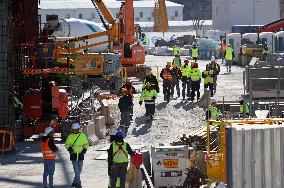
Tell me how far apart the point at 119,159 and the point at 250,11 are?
6902cm

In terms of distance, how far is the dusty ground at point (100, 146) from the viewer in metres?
24.8

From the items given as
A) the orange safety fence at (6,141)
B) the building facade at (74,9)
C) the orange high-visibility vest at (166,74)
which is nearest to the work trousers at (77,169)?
the orange safety fence at (6,141)

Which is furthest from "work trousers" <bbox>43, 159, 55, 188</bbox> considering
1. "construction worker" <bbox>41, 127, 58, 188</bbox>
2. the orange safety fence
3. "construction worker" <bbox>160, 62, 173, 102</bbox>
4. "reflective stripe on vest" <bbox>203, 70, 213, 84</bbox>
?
"reflective stripe on vest" <bbox>203, 70, 213, 84</bbox>

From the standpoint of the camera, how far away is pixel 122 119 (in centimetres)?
3359

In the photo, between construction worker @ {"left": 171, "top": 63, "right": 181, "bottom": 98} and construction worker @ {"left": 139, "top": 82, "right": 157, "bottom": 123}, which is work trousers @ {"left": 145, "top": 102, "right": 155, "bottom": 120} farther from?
construction worker @ {"left": 171, "top": 63, "right": 181, "bottom": 98}

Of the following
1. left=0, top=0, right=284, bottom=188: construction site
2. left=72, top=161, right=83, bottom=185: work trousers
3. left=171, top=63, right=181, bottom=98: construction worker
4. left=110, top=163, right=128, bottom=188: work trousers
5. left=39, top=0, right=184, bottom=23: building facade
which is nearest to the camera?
left=0, top=0, right=284, bottom=188: construction site

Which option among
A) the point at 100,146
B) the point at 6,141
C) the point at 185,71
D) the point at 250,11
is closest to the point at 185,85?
the point at 185,71

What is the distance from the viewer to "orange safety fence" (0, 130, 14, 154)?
28.9 meters

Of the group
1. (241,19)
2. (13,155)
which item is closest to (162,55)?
(241,19)

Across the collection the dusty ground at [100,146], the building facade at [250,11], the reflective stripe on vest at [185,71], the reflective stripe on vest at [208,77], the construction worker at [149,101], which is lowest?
the dusty ground at [100,146]

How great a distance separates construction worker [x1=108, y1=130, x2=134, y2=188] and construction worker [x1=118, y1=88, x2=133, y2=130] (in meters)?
11.6

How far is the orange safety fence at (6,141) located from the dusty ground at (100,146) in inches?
10.6

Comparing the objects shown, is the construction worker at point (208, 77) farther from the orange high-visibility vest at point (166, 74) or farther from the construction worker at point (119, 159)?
the construction worker at point (119, 159)

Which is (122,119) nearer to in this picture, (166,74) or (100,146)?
(100,146)
